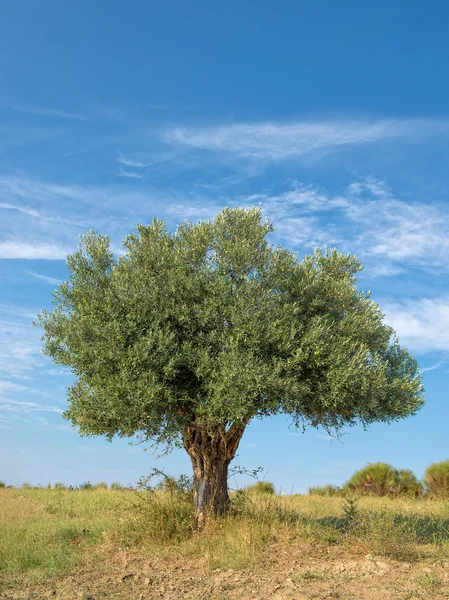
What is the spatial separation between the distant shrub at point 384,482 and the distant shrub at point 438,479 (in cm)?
70

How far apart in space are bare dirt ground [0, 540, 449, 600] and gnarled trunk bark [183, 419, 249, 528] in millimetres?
2441

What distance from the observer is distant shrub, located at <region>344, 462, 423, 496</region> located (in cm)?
3344

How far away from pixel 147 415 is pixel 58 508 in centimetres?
1334

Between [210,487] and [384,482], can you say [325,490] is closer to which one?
[384,482]

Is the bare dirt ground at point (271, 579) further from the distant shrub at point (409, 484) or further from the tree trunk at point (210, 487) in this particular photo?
the distant shrub at point (409, 484)

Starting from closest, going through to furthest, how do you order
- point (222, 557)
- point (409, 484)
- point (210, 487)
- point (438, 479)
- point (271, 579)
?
point (271, 579) < point (222, 557) < point (210, 487) < point (438, 479) < point (409, 484)

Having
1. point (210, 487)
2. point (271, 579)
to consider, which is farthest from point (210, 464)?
point (271, 579)

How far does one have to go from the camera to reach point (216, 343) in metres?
16.2

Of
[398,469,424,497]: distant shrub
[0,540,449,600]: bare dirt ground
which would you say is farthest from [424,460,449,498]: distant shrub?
[0,540,449,600]: bare dirt ground

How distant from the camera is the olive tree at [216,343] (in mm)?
15242

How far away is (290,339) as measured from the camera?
15398 millimetres

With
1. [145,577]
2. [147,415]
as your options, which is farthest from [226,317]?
[145,577]

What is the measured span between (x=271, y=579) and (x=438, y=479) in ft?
74.9

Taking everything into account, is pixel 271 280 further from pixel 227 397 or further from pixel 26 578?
pixel 26 578
